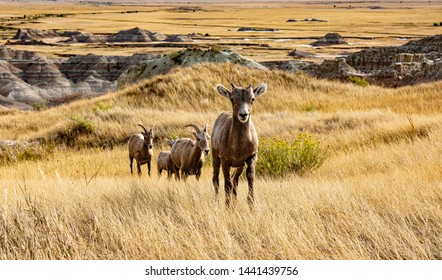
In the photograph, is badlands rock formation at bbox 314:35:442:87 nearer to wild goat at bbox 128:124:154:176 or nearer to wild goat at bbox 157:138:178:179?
wild goat at bbox 128:124:154:176

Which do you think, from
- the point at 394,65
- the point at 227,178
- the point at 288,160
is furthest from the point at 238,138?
the point at 394,65

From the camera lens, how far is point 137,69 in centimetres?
3625

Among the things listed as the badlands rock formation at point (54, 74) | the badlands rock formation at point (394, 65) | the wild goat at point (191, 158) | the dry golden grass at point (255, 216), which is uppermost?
the dry golden grass at point (255, 216)

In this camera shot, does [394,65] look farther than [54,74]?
No

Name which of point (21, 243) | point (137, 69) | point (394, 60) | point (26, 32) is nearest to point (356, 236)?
point (21, 243)

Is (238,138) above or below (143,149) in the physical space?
above

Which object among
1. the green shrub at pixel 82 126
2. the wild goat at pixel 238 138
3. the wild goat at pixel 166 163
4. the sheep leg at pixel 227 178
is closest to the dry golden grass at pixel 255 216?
the sheep leg at pixel 227 178

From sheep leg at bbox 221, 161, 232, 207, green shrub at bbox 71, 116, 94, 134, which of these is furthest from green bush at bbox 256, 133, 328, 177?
green shrub at bbox 71, 116, 94, 134

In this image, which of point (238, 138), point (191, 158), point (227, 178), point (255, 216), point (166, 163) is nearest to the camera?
point (255, 216)

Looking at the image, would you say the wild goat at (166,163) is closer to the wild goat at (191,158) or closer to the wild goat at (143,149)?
the wild goat at (143,149)

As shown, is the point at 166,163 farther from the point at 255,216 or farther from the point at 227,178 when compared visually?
the point at 255,216

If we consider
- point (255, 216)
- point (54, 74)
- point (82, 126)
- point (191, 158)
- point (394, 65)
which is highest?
point (255, 216)

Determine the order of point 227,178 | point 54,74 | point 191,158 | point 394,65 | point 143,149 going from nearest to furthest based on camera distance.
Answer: point 227,178 → point 191,158 → point 143,149 → point 394,65 → point 54,74

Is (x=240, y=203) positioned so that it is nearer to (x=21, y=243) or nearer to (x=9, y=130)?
(x=21, y=243)
